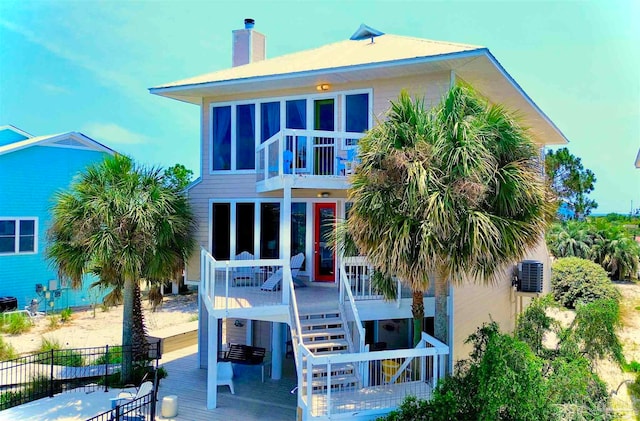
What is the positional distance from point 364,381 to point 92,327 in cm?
1528

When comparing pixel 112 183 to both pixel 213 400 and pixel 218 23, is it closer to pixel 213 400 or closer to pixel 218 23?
pixel 213 400

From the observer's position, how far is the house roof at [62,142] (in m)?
20.9

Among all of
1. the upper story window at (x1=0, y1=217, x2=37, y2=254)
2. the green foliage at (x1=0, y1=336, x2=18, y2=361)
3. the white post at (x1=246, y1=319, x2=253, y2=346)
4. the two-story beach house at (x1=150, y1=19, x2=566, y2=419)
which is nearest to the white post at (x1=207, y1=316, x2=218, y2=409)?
the two-story beach house at (x1=150, y1=19, x2=566, y2=419)

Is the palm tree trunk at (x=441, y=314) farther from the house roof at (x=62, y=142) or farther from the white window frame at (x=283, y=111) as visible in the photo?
the house roof at (x=62, y=142)

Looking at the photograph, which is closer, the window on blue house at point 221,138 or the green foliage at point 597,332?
the green foliage at point 597,332

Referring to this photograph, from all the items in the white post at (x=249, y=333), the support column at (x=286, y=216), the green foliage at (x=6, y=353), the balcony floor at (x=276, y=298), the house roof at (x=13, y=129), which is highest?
the house roof at (x=13, y=129)

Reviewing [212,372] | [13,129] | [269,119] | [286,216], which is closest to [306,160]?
[286,216]

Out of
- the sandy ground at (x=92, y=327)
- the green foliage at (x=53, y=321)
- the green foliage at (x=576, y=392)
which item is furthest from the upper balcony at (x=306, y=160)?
the green foliage at (x=53, y=321)

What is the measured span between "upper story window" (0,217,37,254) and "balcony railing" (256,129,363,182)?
49.4ft

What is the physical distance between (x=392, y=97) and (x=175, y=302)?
19.4m

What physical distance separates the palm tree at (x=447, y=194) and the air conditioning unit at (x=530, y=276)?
6.91 metres

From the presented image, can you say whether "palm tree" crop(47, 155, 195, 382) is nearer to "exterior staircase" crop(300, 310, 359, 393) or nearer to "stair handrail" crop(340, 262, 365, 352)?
"exterior staircase" crop(300, 310, 359, 393)

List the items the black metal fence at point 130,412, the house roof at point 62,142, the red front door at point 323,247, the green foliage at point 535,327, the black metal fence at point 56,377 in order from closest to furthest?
the black metal fence at point 130,412 → the green foliage at point 535,327 → the black metal fence at point 56,377 → the red front door at point 323,247 → the house roof at point 62,142

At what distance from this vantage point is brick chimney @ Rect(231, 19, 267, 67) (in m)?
16.5
